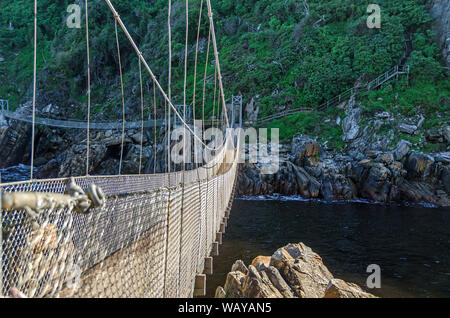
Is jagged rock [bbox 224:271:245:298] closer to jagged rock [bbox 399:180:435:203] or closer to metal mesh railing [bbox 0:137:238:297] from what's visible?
metal mesh railing [bbox 0:137:238:297]

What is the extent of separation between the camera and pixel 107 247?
2.00 m

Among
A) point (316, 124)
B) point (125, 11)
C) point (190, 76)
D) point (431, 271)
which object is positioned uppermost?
point (125, 11)

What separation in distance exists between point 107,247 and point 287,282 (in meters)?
2.46

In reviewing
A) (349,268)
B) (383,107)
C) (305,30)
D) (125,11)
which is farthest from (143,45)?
(349,268)

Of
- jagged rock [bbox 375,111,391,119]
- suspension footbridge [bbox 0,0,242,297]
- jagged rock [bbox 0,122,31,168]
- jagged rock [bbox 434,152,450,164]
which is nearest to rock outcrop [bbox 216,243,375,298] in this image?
suspension footbridge [bbox 0,0,242,297]

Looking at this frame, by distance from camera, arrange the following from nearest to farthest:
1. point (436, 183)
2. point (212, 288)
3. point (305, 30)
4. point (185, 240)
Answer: point (185, 240)
point (212, 288)
point (436, 183)
point (305, 30)

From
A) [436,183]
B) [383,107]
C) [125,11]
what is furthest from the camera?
[125,11]

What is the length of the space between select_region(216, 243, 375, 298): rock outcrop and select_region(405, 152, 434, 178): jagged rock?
11108mm

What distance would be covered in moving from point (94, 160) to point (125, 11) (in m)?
18.3

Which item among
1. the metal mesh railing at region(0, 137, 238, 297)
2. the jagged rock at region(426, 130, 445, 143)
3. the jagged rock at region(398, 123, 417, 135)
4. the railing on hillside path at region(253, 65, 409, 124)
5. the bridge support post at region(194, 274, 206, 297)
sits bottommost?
the bridge support post at region(194, 274, 206, 297)

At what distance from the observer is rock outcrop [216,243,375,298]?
10.3ft

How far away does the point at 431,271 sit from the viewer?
219 inches

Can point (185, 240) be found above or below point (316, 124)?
below

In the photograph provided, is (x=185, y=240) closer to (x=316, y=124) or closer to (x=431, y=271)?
(x=431, y=271)
